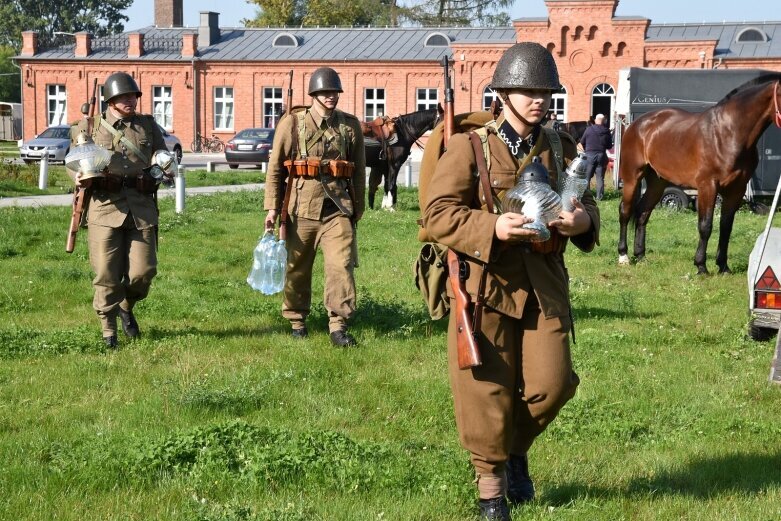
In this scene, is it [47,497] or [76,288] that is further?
[76,288]

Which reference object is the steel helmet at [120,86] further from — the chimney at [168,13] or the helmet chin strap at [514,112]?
the chimney at [168,13]

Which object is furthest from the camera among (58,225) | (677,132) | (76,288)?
(58,225)

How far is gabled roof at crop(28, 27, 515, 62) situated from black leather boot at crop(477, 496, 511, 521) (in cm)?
5290

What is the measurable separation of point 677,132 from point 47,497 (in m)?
10.8

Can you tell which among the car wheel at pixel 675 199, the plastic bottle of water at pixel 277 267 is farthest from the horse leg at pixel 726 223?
the car wheel at pixel 675 199

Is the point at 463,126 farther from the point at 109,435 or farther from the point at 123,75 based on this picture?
the point at 123,75

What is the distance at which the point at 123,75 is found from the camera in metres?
9.17

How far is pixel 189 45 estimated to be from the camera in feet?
199

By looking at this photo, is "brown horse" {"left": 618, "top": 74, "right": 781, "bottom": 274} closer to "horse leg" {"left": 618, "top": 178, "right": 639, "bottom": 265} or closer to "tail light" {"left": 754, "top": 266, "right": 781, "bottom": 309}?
"horse leg" {"left": 618, "top": 178, "right": 639, "bottom": 265}

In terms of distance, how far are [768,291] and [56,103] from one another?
59313 millimetres

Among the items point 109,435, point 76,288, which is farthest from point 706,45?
point 109,435

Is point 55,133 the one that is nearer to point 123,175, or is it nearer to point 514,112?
point 123,175

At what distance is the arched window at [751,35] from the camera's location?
55.4 metres

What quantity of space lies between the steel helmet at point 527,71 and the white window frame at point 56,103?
6122 cm
